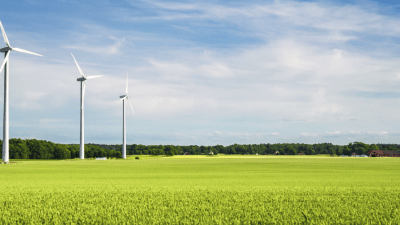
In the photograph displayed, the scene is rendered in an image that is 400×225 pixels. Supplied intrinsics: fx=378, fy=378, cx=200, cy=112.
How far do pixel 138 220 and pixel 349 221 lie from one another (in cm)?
807

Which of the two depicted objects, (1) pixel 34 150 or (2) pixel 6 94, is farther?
(1) pixel 34 150

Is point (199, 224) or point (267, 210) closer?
point (199, 224)

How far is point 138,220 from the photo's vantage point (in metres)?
14.7

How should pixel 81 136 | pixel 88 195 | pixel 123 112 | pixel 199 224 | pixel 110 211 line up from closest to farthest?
pixel 199 224
pixel 110 211
pixel 88 195
pixel 81 136
pixel 123 112

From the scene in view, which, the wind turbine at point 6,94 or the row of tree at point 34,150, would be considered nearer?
the wind turbine at point 6,94

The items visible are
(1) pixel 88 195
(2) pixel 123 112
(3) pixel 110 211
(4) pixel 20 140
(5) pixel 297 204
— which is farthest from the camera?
(4) pixel 20 140

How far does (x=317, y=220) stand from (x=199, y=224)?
15.2 feet

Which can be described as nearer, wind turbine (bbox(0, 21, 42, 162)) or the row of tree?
wind turbine (bbox(0, 21, 42, 162))

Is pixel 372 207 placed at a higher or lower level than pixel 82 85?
lower

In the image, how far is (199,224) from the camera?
13852 mm

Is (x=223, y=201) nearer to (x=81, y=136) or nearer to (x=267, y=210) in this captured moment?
(x=267, y=210)

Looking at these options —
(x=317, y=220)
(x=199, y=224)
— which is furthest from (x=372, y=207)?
(x=199, y=224)

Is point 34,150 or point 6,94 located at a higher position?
point 6,94

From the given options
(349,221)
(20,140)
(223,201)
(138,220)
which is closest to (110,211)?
(138,220)
